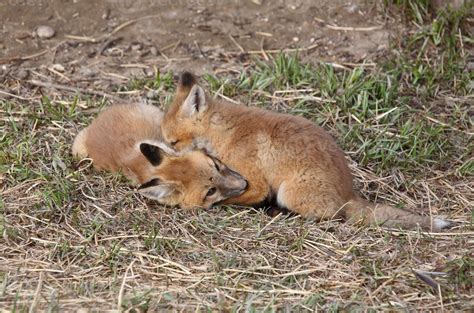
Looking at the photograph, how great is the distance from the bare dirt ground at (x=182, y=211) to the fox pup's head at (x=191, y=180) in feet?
0.47

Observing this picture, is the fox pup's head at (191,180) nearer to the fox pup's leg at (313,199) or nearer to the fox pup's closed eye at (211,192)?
the fox pup's closed eye at (211,192)

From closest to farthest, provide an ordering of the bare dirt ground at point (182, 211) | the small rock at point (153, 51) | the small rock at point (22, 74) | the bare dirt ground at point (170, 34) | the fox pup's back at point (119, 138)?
the bare dirt ground at point (182, 211) → the fox pup's back at point (119, 138) → the small rock at point (22, 74) → the bare dirt ground at point (170, 34) → the small rock at point (153, 51)

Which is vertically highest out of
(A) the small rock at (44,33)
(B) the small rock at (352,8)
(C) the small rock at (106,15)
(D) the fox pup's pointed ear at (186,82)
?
(D) the fox pup's pointed ear at (186,82)

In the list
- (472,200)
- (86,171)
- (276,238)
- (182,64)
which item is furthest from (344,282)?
(182,64)

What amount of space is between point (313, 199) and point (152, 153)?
1380 millimetres

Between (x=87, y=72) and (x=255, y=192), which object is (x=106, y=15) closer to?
(x=87, y=72)

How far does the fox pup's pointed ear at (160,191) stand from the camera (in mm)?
6676

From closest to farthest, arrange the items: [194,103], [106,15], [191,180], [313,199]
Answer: [313,199] < [191,180] < [194,103] < [106,15]

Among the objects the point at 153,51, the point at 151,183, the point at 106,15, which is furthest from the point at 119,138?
the point at 106,15

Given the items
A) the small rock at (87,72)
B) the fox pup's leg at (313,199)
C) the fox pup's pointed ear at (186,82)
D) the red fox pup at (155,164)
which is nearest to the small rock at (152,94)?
the small rock at (87,72)

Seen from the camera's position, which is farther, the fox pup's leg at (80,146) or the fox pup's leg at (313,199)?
the fox pup's leg at (80,146)

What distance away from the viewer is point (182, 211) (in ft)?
22.4

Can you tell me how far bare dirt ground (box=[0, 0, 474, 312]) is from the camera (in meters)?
5.63

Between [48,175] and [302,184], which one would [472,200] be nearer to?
[302,184]
